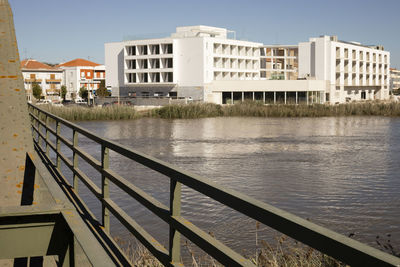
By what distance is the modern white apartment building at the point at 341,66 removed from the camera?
81.8 metres

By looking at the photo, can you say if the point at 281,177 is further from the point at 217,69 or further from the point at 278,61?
the point at 278,61

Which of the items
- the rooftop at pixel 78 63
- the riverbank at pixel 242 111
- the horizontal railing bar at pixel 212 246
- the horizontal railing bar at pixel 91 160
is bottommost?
the riverbank at pixel 242 111

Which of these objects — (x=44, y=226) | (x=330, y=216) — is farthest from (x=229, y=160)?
(x=44, y=226)

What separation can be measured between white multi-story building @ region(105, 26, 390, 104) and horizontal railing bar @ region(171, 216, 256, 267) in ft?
226

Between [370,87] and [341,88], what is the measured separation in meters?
17.7

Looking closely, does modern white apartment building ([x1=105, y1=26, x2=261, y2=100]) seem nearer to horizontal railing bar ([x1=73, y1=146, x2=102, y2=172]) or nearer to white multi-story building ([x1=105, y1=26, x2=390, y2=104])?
white multi-story building ([x1=105, y1=26, x2=390, y2=104])

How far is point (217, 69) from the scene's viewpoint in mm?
79312

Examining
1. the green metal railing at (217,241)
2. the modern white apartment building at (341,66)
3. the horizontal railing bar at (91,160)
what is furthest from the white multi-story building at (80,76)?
the green metal railing at (217,241)

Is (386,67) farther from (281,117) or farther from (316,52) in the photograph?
(281,117)

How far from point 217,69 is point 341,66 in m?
19.8

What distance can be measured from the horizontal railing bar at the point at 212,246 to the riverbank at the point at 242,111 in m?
43.4

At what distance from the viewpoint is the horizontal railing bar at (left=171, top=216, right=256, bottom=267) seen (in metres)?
2.63

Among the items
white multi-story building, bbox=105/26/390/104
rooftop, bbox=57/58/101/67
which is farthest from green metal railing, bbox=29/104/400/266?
rooftop, bbox=57/58/101/67

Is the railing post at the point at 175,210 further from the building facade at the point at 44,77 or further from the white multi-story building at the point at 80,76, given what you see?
the white multi-story building at the point at 80,76
